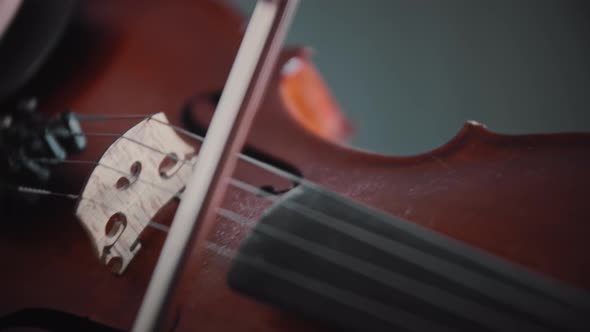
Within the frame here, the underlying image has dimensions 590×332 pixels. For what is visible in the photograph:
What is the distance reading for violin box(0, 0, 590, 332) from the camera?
0.34 metres

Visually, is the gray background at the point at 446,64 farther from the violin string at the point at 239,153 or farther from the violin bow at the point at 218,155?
the violin bow at the point at 218,155

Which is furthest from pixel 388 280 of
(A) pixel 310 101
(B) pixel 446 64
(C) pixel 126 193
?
(B) pixel 446 64

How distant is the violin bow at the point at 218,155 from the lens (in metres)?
0.32

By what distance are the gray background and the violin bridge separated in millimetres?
607

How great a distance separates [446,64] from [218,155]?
0.80 meters

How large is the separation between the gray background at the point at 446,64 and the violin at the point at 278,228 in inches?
19.0

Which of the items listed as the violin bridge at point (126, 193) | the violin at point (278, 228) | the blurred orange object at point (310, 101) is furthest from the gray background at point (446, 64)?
the violin bridge at point (126, 193)

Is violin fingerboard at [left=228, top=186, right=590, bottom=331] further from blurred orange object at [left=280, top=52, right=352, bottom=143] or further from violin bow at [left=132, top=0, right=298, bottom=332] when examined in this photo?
blurred orange object at [left=280, top=52, right=352, bottom=143]

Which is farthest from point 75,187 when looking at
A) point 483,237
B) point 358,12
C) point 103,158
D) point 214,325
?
point 358,12

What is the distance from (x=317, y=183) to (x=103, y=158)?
0.57ft

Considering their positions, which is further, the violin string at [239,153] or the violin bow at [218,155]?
the violin string at [239,153]

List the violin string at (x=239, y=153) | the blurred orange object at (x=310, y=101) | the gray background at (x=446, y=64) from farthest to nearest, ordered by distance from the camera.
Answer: the gray background at (x=446, y=64) → the blurred orange object at (x=310, y=101) → the violin string at (x=239, y=153)

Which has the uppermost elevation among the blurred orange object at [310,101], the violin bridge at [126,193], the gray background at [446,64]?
the gray background at [446,64]

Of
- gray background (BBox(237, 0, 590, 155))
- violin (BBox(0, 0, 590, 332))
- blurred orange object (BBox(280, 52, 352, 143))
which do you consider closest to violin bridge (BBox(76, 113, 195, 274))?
violin (BBox(0, 0, 590, 332))
